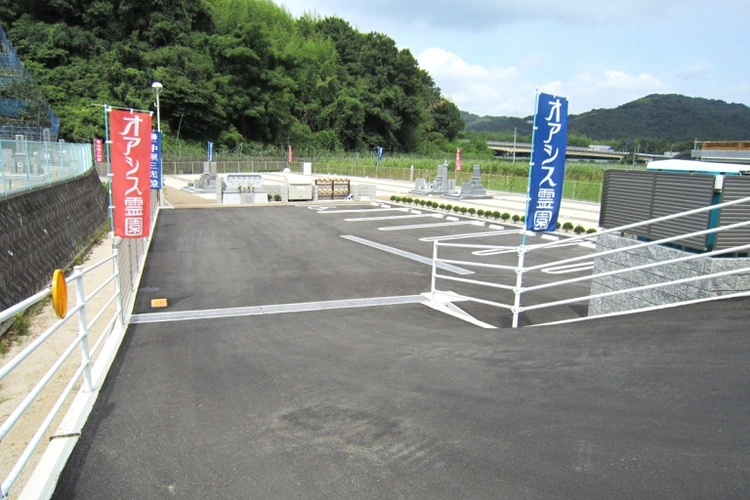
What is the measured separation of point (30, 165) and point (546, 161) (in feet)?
35.8

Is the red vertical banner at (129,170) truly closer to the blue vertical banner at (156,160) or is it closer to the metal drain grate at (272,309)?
A: the metal drain grate at (272,309)

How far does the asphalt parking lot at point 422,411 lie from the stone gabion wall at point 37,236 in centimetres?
306

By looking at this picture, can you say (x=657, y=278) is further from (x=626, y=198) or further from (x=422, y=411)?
(x=422, y=411)

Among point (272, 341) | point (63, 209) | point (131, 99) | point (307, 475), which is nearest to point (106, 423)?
point (307, 475)

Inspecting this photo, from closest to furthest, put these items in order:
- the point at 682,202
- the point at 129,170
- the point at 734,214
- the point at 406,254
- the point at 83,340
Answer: the point at 83,340
the point at 734,214
the point at 682,202
the point at 129,170
the point at 406,254

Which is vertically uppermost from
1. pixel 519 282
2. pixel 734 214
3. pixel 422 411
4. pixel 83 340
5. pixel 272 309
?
pixel 734 214

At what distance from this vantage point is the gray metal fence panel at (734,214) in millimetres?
5672

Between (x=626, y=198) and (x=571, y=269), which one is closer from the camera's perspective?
(x=626, y=198)

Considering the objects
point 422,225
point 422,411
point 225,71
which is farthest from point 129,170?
point 225,71

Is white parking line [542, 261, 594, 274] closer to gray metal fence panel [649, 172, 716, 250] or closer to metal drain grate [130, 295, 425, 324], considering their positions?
metal drain grate [130, 295, 425, 324]

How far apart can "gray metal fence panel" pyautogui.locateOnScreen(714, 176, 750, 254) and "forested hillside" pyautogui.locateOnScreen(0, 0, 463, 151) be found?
52.0 meters

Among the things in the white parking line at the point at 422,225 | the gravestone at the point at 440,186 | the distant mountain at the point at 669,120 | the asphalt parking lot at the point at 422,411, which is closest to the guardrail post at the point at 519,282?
the asphalt parking lot at the point at 422,411

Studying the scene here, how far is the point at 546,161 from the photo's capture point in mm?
7383

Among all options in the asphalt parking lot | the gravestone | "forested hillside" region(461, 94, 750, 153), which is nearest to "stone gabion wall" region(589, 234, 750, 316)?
the asphalt parking lot
